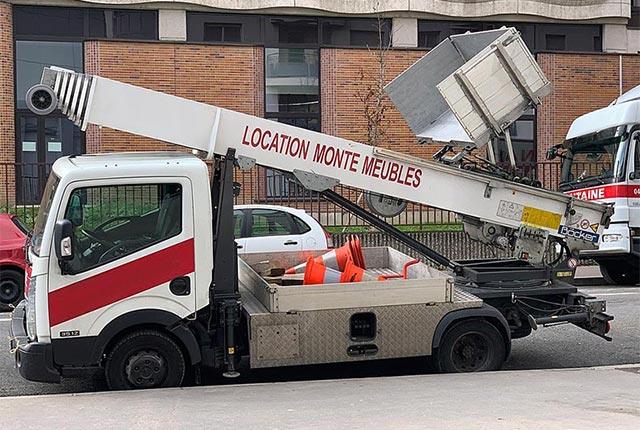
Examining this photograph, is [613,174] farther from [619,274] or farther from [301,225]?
[301,225]

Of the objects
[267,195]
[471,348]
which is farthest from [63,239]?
[267,195]

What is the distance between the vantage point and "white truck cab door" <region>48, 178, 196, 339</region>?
6.91m

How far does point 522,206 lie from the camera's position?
8250mm

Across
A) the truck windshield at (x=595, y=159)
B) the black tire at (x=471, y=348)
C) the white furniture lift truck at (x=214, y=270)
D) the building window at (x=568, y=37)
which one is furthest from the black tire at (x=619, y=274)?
the building window at (x=568, y=37)

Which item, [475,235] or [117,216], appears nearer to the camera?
[117,216]

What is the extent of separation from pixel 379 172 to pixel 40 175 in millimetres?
12429

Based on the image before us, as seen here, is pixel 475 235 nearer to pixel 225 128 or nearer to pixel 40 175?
pixel 225 128

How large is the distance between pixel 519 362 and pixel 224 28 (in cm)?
1610

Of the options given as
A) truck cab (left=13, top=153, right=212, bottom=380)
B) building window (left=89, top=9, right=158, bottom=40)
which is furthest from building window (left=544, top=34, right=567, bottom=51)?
truck cab (left=13, top=153, right=212, bottom=380)

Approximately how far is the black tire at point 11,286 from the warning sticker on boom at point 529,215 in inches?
307

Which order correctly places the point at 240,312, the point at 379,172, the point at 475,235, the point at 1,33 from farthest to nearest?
1. the point at 1,33
2. the point at 475,235
3. the point at 379,172
4. the point at 240,312

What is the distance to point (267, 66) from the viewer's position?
76.8ft

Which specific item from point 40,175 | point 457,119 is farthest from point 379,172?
point 40,175

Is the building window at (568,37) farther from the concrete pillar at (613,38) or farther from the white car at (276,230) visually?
the white car at (276,230)
